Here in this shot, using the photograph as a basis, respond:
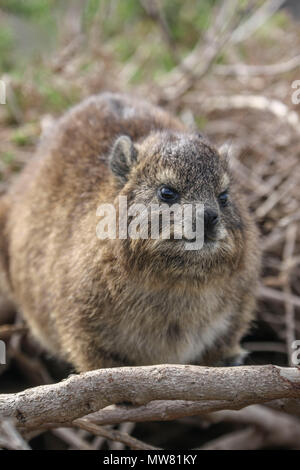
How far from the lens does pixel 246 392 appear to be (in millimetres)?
2838

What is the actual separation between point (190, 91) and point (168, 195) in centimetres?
443

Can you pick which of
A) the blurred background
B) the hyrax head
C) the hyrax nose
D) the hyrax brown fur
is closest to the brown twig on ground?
the blurred background

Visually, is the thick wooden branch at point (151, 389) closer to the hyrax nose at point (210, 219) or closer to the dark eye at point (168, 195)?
the hyrax nose at point (210, 219)

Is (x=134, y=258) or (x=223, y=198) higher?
(x=223, y=198)

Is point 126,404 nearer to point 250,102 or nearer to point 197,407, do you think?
point 197,407

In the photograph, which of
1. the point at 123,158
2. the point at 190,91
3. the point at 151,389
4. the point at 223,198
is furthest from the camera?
the point at 190,91

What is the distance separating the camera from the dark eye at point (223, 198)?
356 cm

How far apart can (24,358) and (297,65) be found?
4399 millimetres

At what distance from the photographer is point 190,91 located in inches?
293

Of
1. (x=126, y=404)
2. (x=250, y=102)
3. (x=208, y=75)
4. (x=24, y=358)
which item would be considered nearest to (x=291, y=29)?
(x=208, y=75)

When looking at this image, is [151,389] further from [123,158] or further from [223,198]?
[123,158]

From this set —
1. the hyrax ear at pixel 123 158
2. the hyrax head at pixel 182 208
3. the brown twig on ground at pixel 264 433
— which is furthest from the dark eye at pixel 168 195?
the brown twig on ground at pixel 264 433

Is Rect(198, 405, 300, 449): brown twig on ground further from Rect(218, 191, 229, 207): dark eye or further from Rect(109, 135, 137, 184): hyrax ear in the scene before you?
Rect(109, 135, 137, 184): hyrax ear

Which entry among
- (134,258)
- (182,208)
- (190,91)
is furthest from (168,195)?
(190,91)
